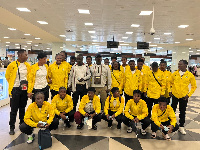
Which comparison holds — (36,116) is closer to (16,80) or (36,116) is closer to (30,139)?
(30,139)

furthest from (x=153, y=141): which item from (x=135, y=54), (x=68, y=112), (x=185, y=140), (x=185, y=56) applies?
(x=135, y=54)

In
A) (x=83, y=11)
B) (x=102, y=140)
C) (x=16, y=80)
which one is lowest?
(x=102, y=140)

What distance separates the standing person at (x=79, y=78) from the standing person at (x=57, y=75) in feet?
0.57

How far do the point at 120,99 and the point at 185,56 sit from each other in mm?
17593

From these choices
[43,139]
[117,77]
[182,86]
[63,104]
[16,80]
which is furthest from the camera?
[117,77]

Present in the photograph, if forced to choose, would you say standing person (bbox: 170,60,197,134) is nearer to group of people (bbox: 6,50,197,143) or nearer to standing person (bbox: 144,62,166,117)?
group of people (bbox: 6,50,197,143)

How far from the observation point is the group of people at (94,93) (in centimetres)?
330

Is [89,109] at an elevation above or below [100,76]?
below

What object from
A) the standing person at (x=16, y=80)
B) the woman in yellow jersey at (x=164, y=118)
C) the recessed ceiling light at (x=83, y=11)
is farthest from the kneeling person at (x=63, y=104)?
the recessed ceiling light at (x=83, y=11)

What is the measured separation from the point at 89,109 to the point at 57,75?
3.57ft

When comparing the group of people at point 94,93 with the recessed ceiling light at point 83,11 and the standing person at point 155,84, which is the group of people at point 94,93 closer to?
the standing person at point 155,84

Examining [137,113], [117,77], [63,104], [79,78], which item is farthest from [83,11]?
[137,113]

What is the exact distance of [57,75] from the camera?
396 centimetres

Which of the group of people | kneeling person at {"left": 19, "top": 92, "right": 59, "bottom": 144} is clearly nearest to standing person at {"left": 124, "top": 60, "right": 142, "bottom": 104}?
the group of people
